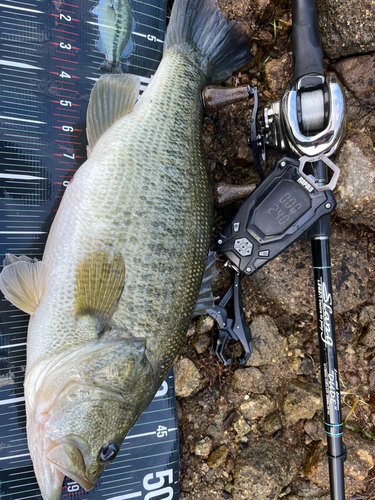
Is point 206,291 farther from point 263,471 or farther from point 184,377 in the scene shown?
point 263,471

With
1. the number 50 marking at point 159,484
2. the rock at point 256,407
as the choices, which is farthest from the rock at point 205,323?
the number 50 marking at point 159,484

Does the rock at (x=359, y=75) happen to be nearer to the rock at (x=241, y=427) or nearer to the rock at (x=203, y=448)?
the rock at (x=241, y=427)

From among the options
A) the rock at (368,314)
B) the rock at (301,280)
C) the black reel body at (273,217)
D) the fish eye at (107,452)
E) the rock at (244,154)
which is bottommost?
the fish eye at (107,452)

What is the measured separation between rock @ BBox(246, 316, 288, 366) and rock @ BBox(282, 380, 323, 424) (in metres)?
0.30

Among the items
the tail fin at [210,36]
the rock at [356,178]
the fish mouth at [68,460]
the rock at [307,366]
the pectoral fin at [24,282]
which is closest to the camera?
the fish mouth at [68,460]

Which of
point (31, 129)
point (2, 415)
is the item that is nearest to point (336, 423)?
point (2, 415)

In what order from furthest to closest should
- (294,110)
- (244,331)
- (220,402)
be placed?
(220,402) → (244,331) → (294,110)

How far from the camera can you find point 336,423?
219 centimetres

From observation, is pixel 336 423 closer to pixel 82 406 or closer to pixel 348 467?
pixel 348 467

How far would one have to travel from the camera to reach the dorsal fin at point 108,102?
2.17m

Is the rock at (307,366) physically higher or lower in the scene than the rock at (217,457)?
higher

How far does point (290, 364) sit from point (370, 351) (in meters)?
0.67

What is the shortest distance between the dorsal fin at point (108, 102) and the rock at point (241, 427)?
7.36 ft

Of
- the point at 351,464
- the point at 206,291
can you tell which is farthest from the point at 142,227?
the point at 351,464
